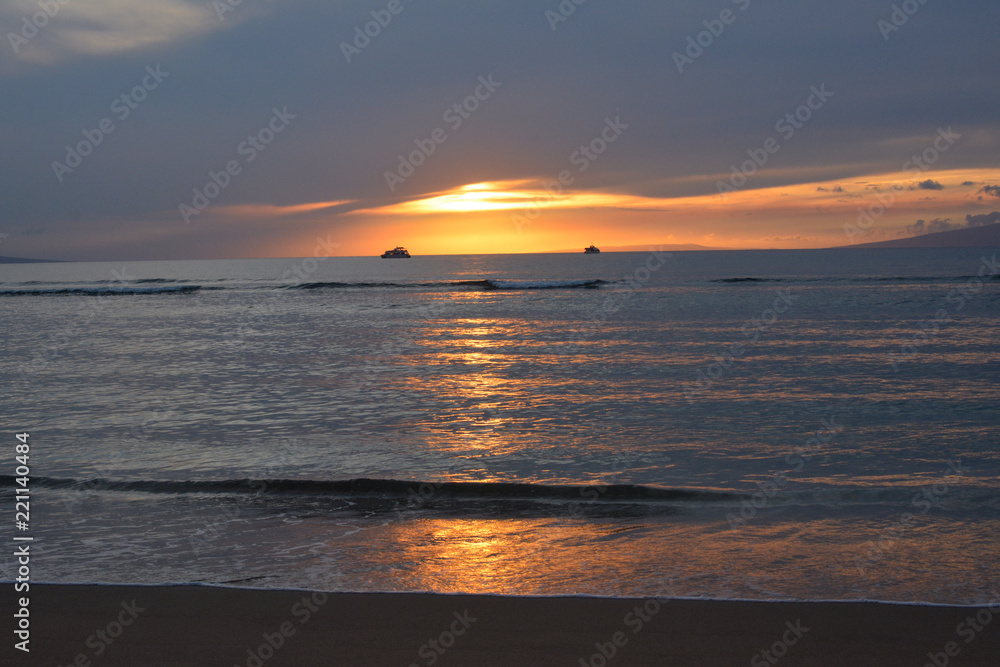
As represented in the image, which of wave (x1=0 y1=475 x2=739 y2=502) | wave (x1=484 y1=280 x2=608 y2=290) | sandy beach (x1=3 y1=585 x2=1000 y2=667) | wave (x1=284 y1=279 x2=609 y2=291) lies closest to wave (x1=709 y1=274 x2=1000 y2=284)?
wave (x1=484 y1=280 x2=608 y2=290)

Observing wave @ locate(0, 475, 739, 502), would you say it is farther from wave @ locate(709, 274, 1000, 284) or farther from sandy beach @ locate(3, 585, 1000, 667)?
wave @ locate(709, 274, 1000, 284)

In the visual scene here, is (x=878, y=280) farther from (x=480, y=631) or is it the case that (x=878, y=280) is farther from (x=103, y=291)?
(x=103, y=291)

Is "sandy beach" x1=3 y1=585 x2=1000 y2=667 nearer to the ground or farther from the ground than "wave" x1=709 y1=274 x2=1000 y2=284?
nearer to the ground

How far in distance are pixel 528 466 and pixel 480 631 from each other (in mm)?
5028

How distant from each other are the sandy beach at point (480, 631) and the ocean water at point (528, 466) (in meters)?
0.34

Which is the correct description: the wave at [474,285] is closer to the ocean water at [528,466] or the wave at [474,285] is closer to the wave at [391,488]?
the ocean water at [528,466]

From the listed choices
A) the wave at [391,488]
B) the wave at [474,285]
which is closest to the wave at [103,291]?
the wave at [474,285]

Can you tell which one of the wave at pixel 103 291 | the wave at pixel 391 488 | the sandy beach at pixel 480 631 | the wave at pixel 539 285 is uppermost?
the wave at pixel 539 285

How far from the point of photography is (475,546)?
6621mm

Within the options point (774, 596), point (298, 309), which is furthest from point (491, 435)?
point (298, 309)

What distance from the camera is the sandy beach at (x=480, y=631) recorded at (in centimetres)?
440

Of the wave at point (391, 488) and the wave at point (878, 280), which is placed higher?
the wave at point (878, 280)

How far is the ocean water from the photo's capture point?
603cm

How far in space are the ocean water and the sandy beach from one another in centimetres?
34
